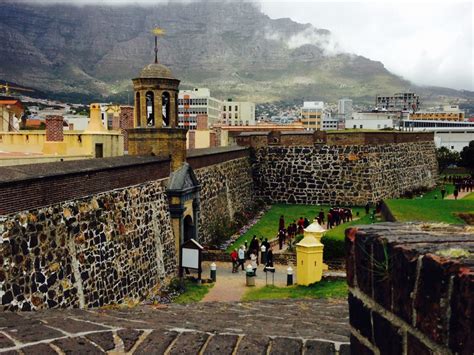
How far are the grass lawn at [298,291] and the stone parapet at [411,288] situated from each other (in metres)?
10.6

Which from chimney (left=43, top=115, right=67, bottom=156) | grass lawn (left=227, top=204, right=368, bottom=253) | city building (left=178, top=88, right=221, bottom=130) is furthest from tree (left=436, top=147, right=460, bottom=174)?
city building (left=178, top=88, right=221, bottom=130)

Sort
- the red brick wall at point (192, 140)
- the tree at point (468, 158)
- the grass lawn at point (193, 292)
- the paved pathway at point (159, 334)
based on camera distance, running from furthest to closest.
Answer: the tree at point (468, 158) < the red brick wall at point (192, 140) < the grass lawn at point (193, 292) < the paved pathway at point (159, 334)

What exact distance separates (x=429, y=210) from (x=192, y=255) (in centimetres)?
895

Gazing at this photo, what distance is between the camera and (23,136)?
2439 cm

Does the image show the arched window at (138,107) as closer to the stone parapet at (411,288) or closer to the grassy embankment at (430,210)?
the grassy embankment at (430,210)

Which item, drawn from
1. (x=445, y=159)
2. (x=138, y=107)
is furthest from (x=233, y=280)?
(x=445, y=159)

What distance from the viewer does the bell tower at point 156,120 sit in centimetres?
1858

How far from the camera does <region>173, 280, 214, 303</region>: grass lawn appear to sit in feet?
48.0

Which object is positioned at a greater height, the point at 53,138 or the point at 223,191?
the point at 53,138

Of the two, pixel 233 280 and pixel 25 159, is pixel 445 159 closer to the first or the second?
pixel 233 280

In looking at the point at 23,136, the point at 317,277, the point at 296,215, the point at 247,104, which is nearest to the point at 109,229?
the point at 317,277

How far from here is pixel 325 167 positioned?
32719 millimetres

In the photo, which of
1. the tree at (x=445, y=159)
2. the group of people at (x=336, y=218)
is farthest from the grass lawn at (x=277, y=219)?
the tree at (x=445, y=159)

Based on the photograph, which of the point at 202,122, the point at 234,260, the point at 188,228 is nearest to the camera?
the point at 234,260
